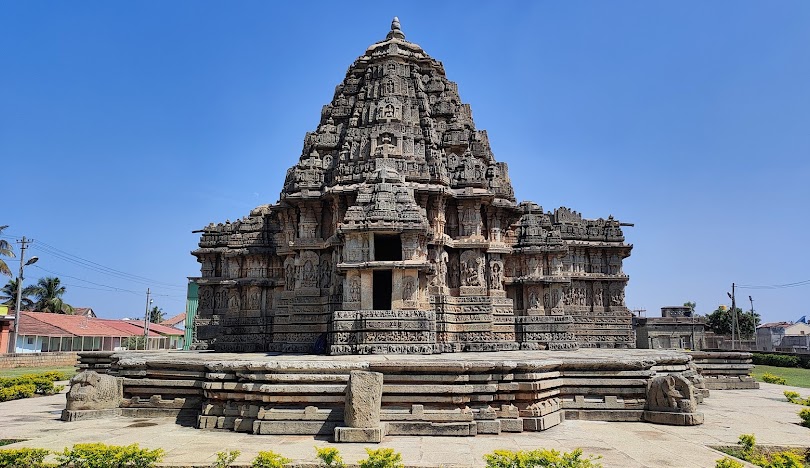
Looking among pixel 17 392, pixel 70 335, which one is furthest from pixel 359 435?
pixel 70 335

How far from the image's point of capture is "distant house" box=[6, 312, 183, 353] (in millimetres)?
40594

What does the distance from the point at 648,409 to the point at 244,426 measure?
7.98 m

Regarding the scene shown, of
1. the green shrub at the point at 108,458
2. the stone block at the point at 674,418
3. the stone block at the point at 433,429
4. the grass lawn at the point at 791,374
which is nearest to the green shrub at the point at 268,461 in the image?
the green shrub at the point at 108,458

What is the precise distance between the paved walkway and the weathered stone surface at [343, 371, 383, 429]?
0.47 m

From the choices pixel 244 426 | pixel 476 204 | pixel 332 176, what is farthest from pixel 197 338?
pixel 244 426

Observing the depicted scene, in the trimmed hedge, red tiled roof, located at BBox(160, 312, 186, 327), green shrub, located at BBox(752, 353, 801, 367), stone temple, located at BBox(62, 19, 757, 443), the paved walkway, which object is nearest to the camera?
the paved walkway

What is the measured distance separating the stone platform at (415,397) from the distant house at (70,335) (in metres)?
33.4

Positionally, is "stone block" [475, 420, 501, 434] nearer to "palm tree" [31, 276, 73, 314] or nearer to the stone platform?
the stone platform

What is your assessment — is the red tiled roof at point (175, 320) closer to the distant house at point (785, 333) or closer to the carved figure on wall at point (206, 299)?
the carved figure on wall at point (206, 299)

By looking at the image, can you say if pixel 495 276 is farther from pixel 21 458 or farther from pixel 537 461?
pixel 21 458

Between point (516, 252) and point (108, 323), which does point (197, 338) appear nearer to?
point (516, 252)

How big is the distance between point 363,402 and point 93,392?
6321 millimetres

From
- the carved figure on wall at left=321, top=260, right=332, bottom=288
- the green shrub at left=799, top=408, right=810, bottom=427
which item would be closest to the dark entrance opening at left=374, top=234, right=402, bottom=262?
the carved figure on wall at left=321, top=260, right=332, bottom=288

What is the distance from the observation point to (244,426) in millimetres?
10070
